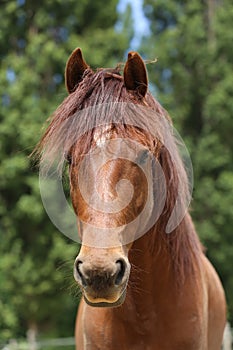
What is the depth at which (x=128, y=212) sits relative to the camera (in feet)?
7.70

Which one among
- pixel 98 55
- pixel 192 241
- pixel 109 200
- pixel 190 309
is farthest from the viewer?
pixel 98 55

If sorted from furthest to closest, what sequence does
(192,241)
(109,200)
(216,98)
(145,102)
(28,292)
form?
(216,98), (28,292), (192,241), (145,102), (109,200)

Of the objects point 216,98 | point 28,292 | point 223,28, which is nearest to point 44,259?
point 28,292

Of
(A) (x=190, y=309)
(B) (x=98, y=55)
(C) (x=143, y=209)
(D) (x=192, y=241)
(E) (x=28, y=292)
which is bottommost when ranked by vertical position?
(E) (x=28, y=292)

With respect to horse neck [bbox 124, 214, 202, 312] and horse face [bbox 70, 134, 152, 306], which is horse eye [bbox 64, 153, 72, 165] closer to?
horse face [bbox 70, 134, 152, 306]

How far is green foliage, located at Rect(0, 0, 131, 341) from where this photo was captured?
12.4 meters

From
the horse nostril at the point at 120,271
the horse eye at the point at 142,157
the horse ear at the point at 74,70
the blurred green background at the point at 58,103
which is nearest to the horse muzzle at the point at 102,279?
the horse nostril at the point at 120,271

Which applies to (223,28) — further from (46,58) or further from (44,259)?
(44,259)

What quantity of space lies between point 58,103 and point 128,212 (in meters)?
9.20

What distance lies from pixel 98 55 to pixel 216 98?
3.59 metres

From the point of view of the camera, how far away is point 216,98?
580 inches

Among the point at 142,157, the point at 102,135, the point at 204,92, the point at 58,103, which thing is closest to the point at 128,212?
the point at 142,157

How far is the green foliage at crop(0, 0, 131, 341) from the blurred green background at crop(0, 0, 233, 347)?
0.03 meters

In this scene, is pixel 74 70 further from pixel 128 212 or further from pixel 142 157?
pixel 128 212
